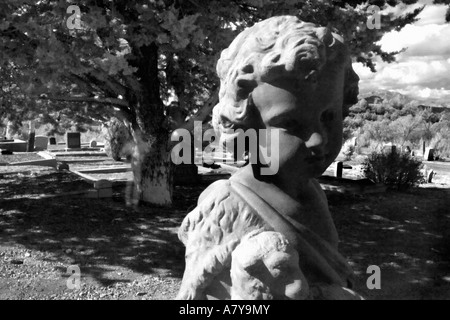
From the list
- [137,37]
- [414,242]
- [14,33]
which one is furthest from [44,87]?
[414,242]

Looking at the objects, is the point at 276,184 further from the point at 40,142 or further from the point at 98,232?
the point at 40,142

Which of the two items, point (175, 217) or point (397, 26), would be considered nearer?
point (175, 217)

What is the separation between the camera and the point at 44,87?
7.49 m

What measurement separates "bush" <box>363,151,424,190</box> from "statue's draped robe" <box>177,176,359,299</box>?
39.9 ft

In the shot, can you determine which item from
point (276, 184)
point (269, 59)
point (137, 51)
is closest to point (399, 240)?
point (137, 51)

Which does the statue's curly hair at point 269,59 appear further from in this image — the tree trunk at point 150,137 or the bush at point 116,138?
the bush at point 116,138

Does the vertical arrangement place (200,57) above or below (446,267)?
above

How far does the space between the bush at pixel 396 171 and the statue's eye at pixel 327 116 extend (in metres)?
12.2

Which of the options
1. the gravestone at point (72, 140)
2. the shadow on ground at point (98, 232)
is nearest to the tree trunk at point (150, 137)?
the shadow on ground at point (98, 232)

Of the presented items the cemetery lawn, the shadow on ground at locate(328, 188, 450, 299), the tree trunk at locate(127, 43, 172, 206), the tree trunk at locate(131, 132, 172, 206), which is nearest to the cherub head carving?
the cemetery lawn

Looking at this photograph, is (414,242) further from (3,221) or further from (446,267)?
(3,221)

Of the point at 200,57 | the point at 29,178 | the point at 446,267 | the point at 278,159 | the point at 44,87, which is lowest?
the point at 446,267

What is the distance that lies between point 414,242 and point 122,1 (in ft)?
22.0

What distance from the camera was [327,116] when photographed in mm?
2010
